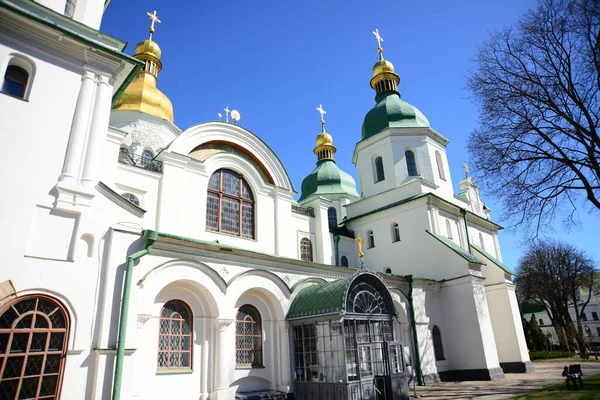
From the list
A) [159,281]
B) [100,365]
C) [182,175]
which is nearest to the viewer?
[100,365]

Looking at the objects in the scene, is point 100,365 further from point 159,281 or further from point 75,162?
point 75,162

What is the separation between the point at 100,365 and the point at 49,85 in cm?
584

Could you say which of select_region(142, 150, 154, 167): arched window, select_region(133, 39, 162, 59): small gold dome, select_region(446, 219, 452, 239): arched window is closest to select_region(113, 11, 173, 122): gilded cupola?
select_region(133, 39, 162, 59): small gold dome

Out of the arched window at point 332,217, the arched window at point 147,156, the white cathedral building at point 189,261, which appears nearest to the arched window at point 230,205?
the white cathedral building at point 189,261

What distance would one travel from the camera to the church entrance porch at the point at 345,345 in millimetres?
11047

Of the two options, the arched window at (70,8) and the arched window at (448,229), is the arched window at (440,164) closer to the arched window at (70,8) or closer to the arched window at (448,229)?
the arched window at (448,229)

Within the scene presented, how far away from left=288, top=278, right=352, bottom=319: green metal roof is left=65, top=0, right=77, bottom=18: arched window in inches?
383

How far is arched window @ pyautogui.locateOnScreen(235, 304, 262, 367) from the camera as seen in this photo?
11.3 m

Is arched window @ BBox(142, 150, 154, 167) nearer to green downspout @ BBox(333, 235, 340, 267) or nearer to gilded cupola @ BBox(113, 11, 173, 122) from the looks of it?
gilded cupola @ BBox(113, 11, 173, 122)

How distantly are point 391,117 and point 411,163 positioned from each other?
2.94m

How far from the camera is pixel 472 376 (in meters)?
16.7

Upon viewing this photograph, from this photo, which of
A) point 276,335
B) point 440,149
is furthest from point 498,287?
point 276,335

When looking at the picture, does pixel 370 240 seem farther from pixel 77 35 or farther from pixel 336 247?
pixel 77 35

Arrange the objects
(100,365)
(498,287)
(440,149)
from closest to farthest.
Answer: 1. (100,365)
2. (498,287)
3. (440,149)
